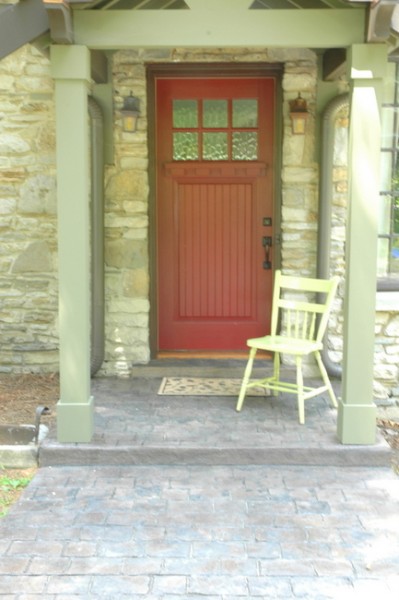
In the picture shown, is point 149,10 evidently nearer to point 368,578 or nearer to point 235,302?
point 235,302

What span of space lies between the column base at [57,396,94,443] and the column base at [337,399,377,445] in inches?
57.1

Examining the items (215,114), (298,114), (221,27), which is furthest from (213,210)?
(221,27)

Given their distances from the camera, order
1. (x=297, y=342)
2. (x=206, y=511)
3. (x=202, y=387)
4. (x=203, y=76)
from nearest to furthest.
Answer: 1. (x=206, y=511)
2. (x=297, y=342)
3. (x=202, y=387)
4. (x=203, y=76)

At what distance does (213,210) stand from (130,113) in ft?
3.17

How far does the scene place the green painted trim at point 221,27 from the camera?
12.6 ft

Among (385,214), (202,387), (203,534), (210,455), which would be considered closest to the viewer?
(203,534)

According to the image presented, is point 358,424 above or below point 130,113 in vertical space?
below

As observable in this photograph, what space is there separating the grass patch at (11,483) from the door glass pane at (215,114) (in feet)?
9.60

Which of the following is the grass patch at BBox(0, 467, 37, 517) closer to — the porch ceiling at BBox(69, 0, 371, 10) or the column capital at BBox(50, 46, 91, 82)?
the column capital at BBox(50, 46, 91, 82)

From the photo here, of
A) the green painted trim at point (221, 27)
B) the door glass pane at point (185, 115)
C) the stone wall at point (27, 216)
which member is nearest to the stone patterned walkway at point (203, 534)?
the stone wall at point (27, 216)

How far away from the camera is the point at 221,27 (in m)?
3.83

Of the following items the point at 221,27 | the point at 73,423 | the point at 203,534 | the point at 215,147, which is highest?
the point at 221,27

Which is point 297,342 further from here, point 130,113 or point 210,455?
point 130,113

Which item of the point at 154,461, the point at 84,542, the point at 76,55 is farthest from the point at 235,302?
the point at 84,542
